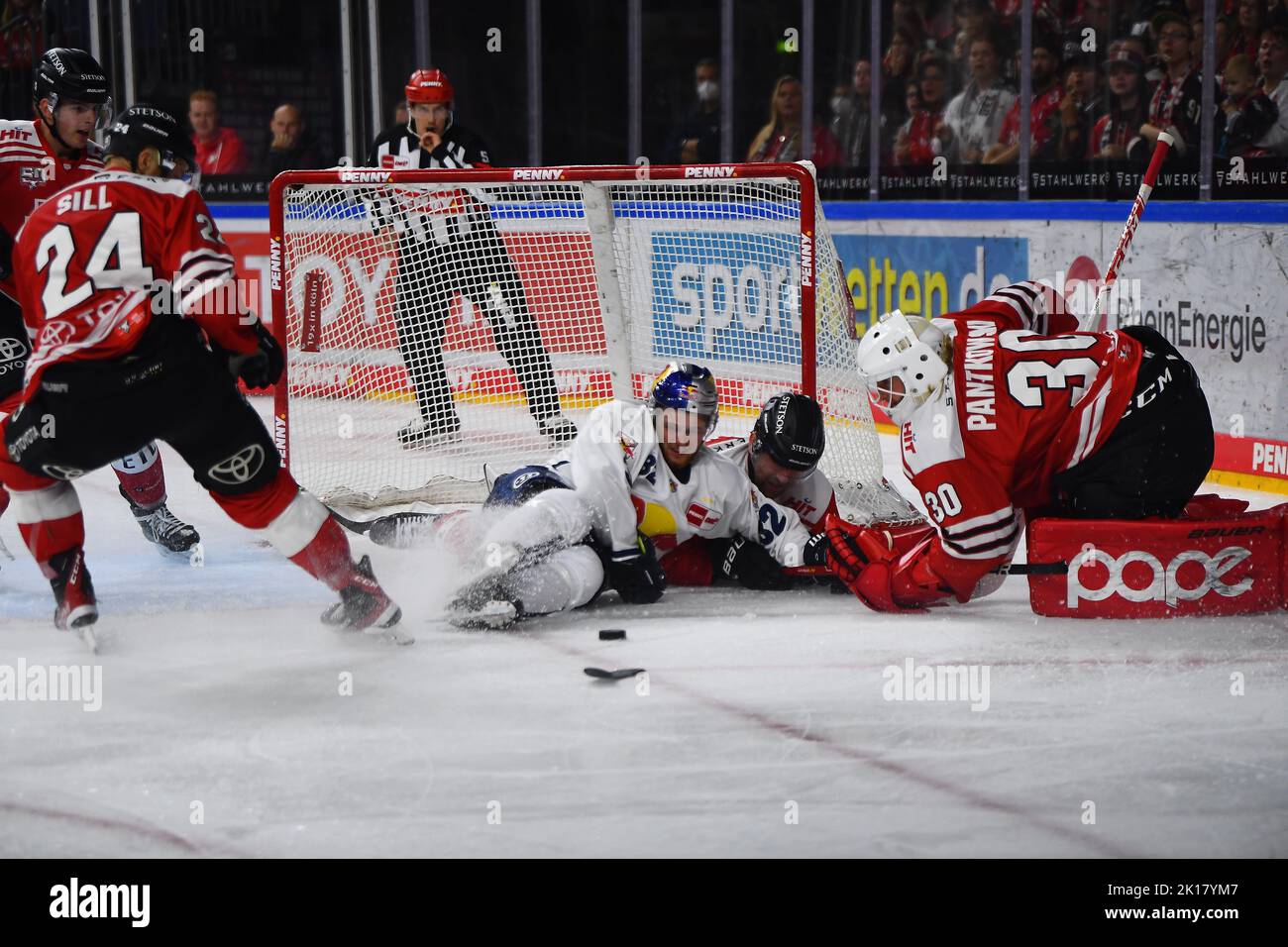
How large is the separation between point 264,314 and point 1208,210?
211 inches

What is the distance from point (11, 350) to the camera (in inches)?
171

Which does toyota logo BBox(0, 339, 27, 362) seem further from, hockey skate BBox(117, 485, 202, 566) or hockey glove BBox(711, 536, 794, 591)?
hockey glove BBox(711, 536, 794, 591)

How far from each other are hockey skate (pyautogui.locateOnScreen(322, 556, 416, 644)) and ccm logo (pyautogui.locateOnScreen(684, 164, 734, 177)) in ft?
6.30

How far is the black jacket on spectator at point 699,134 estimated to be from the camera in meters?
8.48

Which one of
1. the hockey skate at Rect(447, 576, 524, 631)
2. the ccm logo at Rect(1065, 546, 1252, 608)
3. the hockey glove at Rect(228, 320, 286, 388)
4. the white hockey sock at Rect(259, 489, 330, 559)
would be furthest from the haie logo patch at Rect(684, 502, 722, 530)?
the hockey glove at Rect(228, 320, 286, 388)

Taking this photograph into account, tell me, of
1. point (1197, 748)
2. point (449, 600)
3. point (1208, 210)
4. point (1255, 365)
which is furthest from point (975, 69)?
point (1197, 748)

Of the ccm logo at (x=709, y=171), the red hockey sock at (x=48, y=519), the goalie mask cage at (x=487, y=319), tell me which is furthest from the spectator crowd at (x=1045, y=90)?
the red hockey sock at (x=48, y=519)

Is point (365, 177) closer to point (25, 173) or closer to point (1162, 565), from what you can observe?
point (25, 173)

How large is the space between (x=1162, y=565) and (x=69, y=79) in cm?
297

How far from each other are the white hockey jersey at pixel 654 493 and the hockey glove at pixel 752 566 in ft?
0.10


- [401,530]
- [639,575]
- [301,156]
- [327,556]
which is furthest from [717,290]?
[301,156]

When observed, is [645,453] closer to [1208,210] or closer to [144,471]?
[144,471]

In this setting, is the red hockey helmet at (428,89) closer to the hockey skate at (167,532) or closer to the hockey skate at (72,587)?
the hockey skate at (167,532)

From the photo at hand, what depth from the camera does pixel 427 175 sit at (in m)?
5.35
